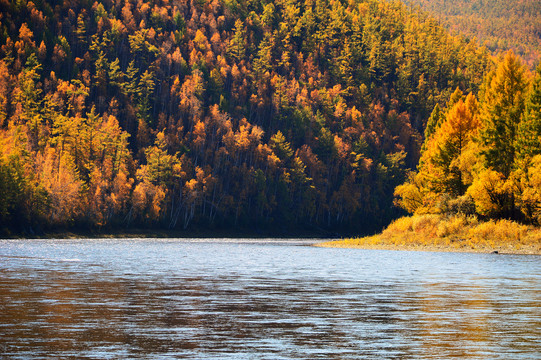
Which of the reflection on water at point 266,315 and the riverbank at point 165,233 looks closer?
the reflection on water at point 266,315

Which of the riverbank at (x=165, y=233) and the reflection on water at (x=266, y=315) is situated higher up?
the riverbank at (x=165, y=233)

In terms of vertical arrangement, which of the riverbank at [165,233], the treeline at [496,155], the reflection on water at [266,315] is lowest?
the reflection on water at [266,315]

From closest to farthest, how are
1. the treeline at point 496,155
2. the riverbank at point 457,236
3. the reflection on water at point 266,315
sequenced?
the reflection on water at point 266,315, the riverbank at point 457,236, the treeline at point 496,155

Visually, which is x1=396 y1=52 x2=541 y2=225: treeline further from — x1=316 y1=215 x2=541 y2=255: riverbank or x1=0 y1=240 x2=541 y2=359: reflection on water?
x1=0 y1=240 x2=541 y2=359: reflection on water

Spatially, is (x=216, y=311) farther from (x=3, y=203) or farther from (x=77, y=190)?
(x=77, y=190)

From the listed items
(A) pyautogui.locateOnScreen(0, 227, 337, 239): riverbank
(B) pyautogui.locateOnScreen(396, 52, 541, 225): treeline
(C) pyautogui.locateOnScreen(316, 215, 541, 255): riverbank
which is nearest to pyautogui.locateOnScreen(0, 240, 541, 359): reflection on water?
(C) pyautogui.locateOnScreen(316, 215, 541, 255): riverbank

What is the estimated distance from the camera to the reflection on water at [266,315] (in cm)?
1903

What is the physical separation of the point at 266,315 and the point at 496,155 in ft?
207

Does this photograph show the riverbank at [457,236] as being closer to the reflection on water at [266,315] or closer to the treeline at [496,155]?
the treeline at [496,155]

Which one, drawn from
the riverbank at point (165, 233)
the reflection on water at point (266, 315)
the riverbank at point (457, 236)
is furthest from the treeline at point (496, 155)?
the riverbank at point (165, 233)

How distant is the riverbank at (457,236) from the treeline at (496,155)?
1791 millimetres

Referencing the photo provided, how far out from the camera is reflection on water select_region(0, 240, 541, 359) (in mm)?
19031

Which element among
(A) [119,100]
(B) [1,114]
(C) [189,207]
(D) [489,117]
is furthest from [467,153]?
(A) [119,100]

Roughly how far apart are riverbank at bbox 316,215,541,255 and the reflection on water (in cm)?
3252
